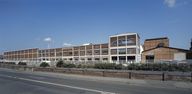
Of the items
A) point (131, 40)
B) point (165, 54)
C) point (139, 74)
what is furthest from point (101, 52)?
point (139, 74)

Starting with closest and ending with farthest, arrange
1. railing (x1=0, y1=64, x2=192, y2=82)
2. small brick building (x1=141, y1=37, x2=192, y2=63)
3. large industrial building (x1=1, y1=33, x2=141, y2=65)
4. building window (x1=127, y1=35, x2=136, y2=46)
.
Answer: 1. railing (x1=0, y1=64, x2=192, y2=82)
2. small brick building (x1=141, y1=37, x2=192, y2=63)
3. large industrial building (x1=1, y1=33, x2=141, y2=65)
4. building window (x1=127, y1=35, x2=136, y2=46)

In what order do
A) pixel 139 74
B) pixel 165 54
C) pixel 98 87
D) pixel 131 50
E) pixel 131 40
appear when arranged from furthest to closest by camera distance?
1. pixel 131 40
2. pixel 131 50
3. pixel 165 54
4. pixel 139 74
5. pixel 98 87

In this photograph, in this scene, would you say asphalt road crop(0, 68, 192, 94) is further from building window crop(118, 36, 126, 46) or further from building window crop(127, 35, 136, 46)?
building window crop(118, 36, 126, 46)

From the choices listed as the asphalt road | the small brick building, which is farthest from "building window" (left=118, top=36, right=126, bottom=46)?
the asphalt road

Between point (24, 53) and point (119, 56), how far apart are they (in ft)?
304

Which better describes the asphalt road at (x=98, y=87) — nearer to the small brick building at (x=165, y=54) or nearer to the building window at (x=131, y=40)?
the small brick building at (x=165, y=54)

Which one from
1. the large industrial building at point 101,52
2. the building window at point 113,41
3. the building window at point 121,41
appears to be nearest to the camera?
the large industrial building at point 101,52

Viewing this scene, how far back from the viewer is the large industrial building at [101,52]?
85812 mm

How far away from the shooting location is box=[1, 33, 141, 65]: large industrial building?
282ft

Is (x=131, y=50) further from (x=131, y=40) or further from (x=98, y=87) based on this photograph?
(x=98, y=87)

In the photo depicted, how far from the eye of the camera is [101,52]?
104 metres

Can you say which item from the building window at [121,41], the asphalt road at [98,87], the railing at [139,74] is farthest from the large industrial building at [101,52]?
the asphalt road at [98,87]

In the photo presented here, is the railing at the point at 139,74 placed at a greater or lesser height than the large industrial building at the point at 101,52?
lesser

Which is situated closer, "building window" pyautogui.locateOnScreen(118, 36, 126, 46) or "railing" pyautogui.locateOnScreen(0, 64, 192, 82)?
"railing" pyautogui.locateOnScreen(0, 64, 192, 82)
